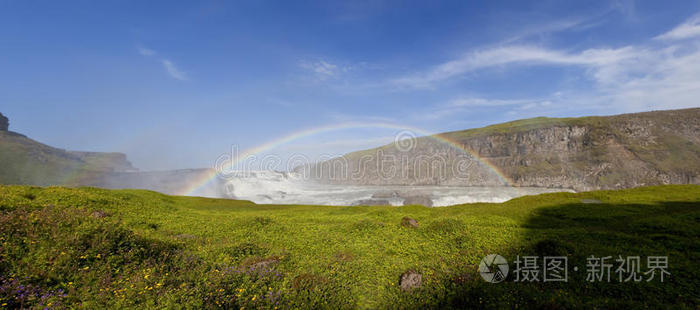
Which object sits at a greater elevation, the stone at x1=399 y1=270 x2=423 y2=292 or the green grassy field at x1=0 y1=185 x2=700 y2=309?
the green grassy field at x1=0 y1=185 x2=700 y2=309

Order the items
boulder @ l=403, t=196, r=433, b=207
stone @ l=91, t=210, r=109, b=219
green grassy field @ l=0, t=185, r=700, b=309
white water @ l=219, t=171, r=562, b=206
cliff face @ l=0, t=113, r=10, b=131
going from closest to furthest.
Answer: green grassy field @ l=0, t=185, r=700, b=309 → stone @ l=91, t=210, r=109, b=219 → boulder @ l=403, t=196, r=433, b=207 → white water @ l=219, t=171, r=562, b=206 → cliff face @ l=0, t=113, r=10, b=131

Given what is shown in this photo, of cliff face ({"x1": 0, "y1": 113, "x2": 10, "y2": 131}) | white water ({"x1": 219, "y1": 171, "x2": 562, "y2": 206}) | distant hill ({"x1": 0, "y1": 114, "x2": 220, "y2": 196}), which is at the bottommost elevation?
white water ({"x1": 219, "y1": 171, "x2": 562, "y2": 206})

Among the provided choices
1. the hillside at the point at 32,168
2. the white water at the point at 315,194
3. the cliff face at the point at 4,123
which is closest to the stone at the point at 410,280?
the white water at the point at 315,194

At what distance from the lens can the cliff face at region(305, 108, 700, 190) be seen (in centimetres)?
12550

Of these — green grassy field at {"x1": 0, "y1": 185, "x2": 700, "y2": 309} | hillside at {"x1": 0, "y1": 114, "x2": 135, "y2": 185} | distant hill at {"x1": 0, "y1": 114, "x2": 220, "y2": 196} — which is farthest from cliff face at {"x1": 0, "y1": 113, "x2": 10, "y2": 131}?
green grassy field at {"x1": 0, "y1": 185, "x2": 700, "y2": 309}

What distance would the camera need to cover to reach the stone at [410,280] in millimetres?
8414

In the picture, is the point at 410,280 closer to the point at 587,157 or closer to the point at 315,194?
the point at 315,194

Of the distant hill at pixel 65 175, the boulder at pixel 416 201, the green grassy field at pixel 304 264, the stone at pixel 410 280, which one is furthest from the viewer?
the distant hill at pixel 65 175

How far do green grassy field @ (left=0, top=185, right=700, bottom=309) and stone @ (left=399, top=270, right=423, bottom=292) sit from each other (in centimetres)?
19

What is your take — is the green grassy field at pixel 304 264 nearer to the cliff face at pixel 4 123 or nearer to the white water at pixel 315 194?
the white water at pixel 315 194

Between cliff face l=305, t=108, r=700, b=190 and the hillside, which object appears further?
cliff face l=305, t=108, r=700, b=190

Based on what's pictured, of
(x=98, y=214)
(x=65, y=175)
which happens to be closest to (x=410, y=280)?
(x=98, y=214)

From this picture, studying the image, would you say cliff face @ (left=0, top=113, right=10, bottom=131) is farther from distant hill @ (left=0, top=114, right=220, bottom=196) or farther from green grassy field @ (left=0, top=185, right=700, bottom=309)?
green grassy field @ (left=0, top=185, right=700, bottom=309)

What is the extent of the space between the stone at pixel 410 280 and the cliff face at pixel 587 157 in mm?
166868
